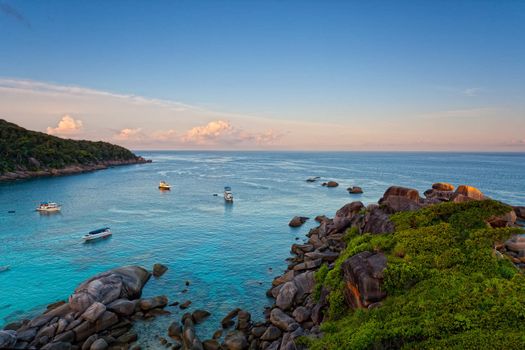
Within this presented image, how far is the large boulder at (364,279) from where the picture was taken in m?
19.8

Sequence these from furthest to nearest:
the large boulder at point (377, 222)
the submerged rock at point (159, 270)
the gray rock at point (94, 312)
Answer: the submerged rock at point (159, 270)
the large boulder at point (377, 222)
the gray rock at point (94, 312)

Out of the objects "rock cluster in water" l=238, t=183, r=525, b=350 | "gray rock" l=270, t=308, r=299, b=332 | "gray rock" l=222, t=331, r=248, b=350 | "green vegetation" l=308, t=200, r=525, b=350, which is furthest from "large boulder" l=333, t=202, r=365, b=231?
"gray rock" l=222, t=331, r=248, b=350

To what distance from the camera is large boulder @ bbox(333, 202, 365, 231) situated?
43844 millimetres

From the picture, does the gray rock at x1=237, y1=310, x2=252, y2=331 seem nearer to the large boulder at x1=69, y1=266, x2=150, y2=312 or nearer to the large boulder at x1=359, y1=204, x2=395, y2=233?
the large boulder at x1=69, y1=266, x2=150, y2=312

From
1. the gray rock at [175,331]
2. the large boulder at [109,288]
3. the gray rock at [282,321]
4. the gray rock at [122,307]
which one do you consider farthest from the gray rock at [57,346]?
the gray rock at [282,321]

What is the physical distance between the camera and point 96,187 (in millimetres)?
105562

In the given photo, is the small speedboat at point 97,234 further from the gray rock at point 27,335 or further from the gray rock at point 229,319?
the gray rock at point 229,319

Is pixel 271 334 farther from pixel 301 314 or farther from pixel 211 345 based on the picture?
pixel 211 345

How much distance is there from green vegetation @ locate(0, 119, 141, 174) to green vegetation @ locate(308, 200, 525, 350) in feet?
467

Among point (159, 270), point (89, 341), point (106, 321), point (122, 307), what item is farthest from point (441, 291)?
point (159, 270)

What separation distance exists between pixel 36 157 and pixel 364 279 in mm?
156292

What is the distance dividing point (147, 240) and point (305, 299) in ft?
108

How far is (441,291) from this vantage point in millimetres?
17516

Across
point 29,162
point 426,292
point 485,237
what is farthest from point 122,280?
point 29,162
